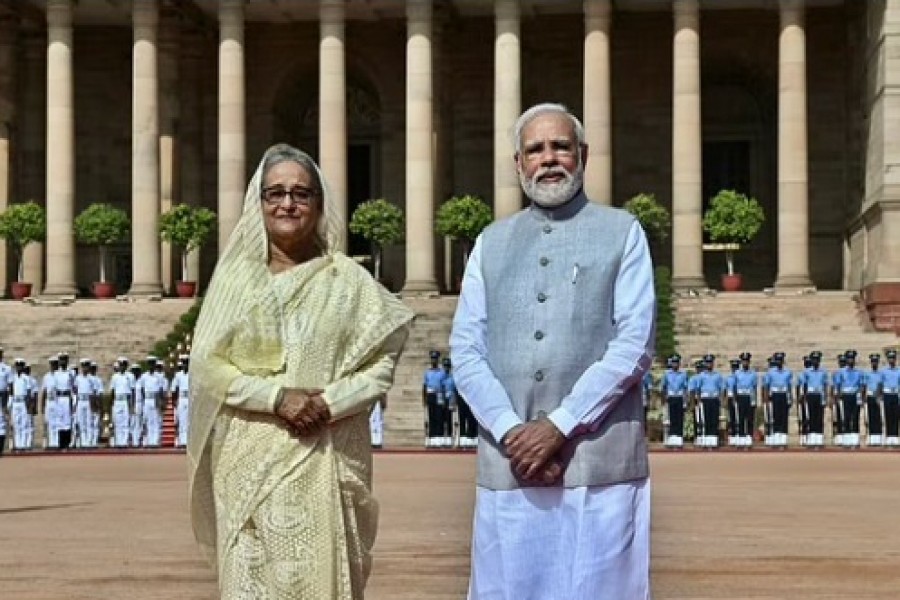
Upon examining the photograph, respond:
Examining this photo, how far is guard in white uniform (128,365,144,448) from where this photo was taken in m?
35.9

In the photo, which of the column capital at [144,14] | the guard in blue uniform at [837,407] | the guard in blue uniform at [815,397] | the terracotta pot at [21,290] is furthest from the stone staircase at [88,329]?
the guard in blue uniform at [837,407]

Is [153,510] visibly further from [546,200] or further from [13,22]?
[13,22]

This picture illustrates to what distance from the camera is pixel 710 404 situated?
33562 mm

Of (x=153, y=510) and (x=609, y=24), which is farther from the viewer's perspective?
(x=609, y=24)

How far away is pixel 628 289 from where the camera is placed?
23.3 feet

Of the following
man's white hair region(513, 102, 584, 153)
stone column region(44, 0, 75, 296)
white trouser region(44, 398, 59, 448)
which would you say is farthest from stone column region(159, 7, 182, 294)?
man's white hair region(513, 102, 584, 153)

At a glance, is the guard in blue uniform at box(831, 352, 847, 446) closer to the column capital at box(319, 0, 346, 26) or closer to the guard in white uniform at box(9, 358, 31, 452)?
the guard in white uniform at box(9, 358, 31, 452)

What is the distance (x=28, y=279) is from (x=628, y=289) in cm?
4625

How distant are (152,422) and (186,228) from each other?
1142 cm

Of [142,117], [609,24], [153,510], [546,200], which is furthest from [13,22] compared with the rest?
[546,200]

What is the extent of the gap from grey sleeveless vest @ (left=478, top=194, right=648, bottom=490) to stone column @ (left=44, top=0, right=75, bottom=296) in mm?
41465

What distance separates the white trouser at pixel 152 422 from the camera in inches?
1409

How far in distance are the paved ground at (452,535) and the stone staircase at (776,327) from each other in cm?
Result: 1321

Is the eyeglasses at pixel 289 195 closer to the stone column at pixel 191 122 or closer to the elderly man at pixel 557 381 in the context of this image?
the elderly man at pixel 557 381
